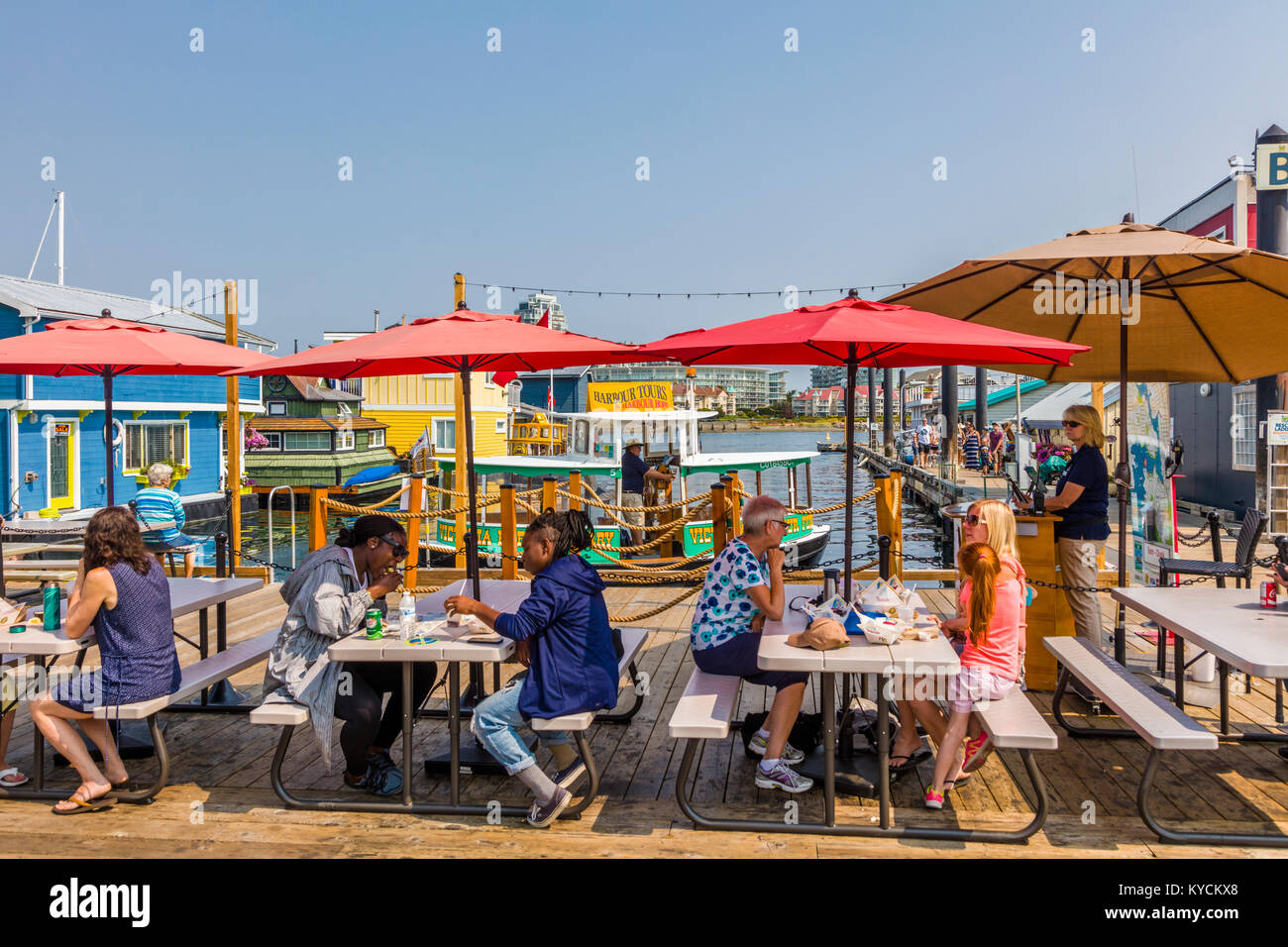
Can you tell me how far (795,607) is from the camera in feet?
16.2

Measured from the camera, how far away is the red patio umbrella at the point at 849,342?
3963 mm

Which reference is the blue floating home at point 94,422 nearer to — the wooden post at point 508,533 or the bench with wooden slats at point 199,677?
the wooden post at point 508,533

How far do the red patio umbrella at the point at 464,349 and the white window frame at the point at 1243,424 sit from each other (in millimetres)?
15348

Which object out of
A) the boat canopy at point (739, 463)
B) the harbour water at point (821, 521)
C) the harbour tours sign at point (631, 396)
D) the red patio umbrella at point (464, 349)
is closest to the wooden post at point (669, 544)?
the boat canopy at point (739, 463)

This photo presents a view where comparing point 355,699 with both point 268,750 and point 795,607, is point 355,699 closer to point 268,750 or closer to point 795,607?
point 268,750

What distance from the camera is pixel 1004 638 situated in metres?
3.90

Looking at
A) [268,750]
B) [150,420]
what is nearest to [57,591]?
[268,750]

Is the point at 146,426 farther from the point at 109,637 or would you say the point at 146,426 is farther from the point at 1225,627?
the point at 1225,627

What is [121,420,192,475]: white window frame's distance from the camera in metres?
19.6

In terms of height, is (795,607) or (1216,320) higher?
(1216,320)

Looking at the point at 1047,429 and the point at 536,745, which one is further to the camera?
the point at 1047,429

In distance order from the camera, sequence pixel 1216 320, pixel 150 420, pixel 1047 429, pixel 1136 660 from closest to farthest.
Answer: pixel 1216 320, pixel 1136 660, pixel 150 420, pixel 1047 429

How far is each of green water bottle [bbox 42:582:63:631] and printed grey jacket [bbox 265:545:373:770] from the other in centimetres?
112
